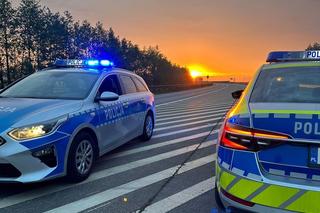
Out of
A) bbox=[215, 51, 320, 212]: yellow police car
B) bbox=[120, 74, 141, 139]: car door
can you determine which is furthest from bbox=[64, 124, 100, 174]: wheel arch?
bbox=[215, 51, 320, 212]: yellow police car

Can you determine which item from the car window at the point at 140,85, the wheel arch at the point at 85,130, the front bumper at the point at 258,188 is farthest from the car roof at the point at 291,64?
the car window at the point at 140,85

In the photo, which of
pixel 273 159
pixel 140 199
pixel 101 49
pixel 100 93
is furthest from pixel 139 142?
pixel 101 49

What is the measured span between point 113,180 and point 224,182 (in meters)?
2.76

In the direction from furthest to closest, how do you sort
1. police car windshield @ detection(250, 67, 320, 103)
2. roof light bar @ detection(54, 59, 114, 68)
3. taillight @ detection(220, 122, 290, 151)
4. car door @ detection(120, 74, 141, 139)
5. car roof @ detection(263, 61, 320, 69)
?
car door @ detection(120, 74, 141, 139) < roof light bar @ detection(54, 59, 114, 68) < car roof @ detection(263, 61, 320, 69) < police car windshield @ detection(250, 67, 320, 103) < taillight @ detection(220, 122, 290, 151)

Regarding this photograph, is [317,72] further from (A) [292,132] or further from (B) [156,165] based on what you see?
(B) [156,165]

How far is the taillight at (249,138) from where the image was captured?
3279mm

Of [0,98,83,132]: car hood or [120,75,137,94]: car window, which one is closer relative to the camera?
[0,98,83,132]: car hood

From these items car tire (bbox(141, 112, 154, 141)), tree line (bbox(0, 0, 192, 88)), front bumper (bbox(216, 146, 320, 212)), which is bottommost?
car tire (bbox(141, 112, 154, 141))

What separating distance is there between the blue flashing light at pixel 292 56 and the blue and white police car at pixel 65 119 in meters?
2.58

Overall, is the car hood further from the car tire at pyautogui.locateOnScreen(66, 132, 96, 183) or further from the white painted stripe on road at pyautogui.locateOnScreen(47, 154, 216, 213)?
the white painted stripe on road at pyautogui.locateOnScreen(47, 154, 216, 213)

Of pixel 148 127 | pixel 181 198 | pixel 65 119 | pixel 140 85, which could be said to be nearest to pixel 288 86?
pixel 181 198

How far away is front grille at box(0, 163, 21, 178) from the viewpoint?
4961mm

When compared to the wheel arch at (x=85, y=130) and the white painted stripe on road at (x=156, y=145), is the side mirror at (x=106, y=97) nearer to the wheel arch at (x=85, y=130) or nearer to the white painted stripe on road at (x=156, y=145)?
the wheel arch at (x=85, y=130)

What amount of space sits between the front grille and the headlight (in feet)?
1.15
